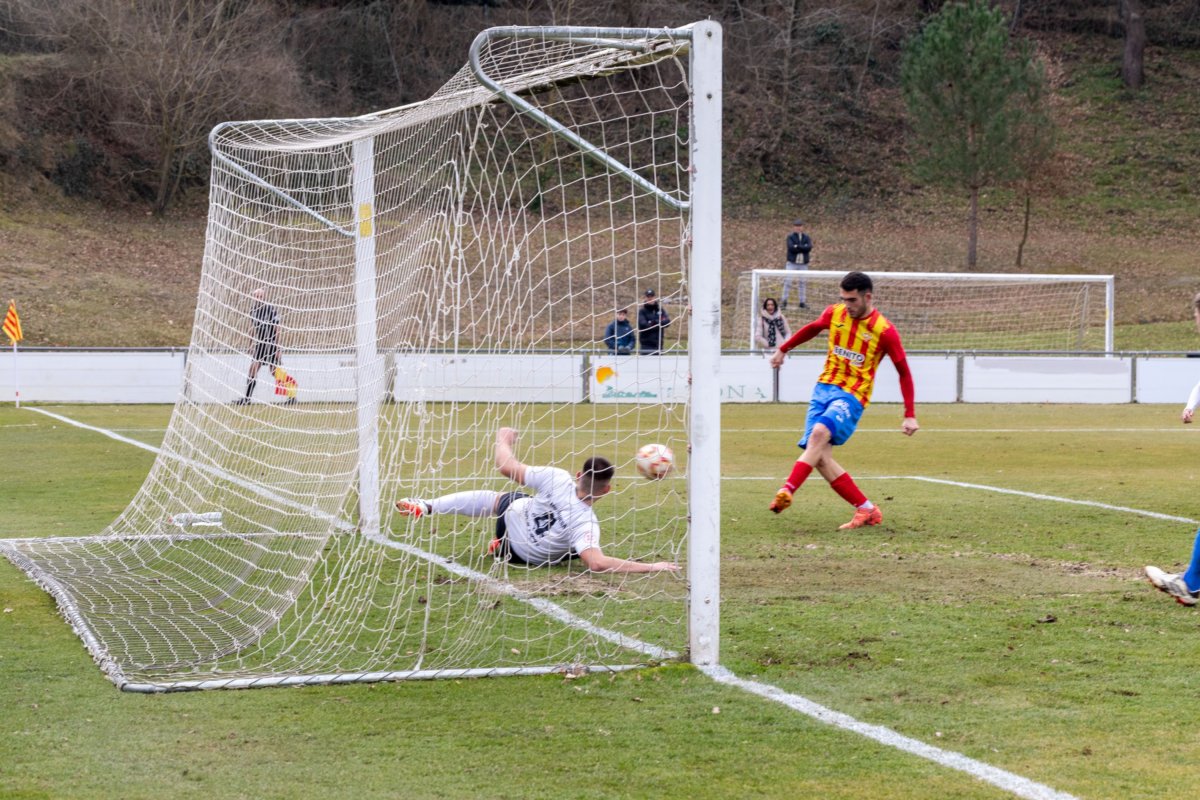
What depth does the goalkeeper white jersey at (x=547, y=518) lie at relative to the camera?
23.7 ft

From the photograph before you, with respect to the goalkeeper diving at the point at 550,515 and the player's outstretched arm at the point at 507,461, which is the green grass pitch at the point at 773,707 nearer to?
the goalkeeper diving at the point at 550,515

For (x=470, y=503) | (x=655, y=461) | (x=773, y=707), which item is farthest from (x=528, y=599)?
(x=773, y=707)

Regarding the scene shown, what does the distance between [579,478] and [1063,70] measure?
4781cm

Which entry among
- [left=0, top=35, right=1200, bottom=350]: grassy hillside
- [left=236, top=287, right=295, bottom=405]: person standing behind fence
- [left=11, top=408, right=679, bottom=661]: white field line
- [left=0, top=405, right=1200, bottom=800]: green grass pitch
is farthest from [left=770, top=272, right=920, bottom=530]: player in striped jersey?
[left=0, top=35, right=1200, bottom=350]: grassy hillside

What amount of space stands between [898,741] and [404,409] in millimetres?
3814

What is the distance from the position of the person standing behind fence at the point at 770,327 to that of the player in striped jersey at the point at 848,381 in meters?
14.7

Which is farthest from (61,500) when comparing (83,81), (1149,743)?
(83,81)

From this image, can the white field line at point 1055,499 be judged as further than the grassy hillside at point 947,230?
No

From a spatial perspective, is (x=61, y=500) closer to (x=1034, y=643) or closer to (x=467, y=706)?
(x=467, y=706)

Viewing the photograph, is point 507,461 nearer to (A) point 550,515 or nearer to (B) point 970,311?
(A) point 550,515

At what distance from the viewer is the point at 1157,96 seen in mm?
49250

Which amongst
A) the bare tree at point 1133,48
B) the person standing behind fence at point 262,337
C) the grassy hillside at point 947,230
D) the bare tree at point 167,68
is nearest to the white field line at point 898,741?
the person standing behind fence at point 262,337

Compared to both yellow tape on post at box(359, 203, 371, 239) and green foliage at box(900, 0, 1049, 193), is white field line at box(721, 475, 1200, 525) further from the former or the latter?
green foliage at box(900, 0, 1049, 193)

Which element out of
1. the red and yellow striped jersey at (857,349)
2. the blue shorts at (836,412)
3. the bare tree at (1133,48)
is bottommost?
the blue shorts at (836,412)
